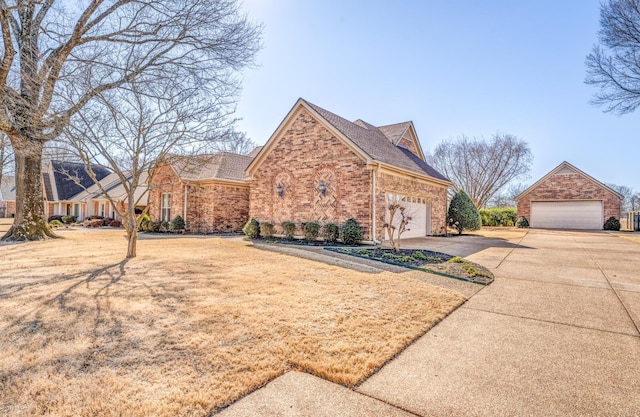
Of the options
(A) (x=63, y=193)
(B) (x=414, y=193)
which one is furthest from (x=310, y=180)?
(A) (x=63, y=193)

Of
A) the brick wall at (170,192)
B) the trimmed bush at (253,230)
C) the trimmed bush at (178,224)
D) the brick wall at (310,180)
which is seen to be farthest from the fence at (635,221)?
the brick wall at (170,192)

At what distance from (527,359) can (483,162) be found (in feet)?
113

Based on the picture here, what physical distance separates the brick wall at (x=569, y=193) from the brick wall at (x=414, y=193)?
16.4 meters

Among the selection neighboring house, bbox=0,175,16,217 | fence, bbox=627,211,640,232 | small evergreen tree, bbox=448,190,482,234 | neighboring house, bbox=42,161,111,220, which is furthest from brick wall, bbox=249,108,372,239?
neighboring house, bbox=0,175,16,217

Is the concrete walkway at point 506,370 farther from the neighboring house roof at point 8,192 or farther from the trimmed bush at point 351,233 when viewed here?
the neighboring house roof at point 8,192

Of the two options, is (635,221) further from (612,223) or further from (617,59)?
(617,59)

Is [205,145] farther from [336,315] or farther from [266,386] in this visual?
[266,386]

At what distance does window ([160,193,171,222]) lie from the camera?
20.6m

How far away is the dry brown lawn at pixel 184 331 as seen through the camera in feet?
8.81

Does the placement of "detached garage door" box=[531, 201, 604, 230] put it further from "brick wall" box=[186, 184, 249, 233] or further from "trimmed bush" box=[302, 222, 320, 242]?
"brick wall" box=[186, 184, 249, 233]

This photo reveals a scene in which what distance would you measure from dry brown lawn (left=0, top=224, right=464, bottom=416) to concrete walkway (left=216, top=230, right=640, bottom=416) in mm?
231

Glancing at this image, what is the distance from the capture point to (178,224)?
18.9 meters

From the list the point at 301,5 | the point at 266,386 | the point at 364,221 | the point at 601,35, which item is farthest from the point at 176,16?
the point at 601,35

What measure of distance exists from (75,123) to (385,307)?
9.79 meters
